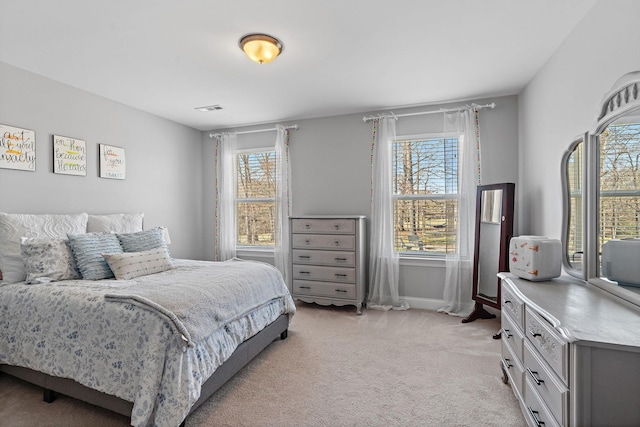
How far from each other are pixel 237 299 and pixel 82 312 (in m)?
Answer: 0.91

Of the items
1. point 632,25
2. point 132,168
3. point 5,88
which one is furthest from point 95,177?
point 632,25

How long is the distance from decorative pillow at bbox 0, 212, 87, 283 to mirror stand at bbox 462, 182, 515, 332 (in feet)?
13.0

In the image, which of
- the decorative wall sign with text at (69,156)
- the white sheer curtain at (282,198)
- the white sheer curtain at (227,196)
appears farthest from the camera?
the white sheer curtain at (227,196)

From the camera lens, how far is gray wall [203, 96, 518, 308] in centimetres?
351

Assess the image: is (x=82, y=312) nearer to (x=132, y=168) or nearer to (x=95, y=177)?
(x=95, y=177)

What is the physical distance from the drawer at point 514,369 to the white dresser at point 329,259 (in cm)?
178

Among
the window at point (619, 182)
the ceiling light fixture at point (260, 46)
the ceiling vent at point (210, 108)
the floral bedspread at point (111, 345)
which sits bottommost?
the floral bedspread at point (111, 345)

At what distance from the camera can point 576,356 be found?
1.06m

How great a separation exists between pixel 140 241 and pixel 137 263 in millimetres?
423

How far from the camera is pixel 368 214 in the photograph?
13.2ft

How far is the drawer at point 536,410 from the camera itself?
4.23ft

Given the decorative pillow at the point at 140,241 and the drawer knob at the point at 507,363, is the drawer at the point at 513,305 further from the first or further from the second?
the decorative pillow at the point at 140,241

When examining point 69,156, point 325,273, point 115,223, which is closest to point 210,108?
point 69,156

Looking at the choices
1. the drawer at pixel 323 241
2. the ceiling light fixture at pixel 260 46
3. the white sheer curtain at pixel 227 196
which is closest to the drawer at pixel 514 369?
the drawer at pixel 323 241
